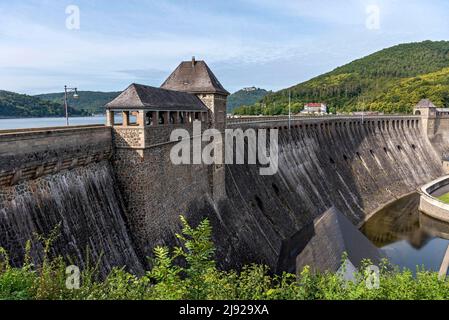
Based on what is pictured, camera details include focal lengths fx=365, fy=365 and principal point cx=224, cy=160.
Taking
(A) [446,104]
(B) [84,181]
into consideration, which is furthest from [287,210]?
(A) [446,104]

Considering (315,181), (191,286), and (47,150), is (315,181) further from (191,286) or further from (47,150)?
(191,286)

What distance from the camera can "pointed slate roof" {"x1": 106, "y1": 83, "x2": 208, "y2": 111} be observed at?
677 inches

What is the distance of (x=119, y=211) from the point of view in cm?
1720

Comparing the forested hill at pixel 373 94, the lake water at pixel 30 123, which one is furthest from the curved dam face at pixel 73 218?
the forested hill at pixel 373 94

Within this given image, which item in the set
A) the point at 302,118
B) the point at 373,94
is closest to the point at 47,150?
the point at 302,118

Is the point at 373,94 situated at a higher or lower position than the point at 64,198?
higher

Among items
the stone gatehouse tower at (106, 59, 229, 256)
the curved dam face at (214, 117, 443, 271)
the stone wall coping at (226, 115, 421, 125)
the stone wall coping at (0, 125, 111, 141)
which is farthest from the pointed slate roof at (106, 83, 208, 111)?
the stone wall coping at (226, 115, 421, 125)

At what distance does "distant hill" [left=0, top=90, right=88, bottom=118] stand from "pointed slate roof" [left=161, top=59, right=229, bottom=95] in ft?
130

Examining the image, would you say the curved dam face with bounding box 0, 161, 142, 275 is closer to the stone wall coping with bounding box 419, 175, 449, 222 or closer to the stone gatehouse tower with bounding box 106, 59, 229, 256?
the stone gatehouse tower with bounding box 106, 59, 229, 256

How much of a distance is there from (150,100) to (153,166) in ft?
10.8

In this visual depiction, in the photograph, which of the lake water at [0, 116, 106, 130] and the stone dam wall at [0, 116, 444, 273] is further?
the lake water at [0, 116, 106, 130]

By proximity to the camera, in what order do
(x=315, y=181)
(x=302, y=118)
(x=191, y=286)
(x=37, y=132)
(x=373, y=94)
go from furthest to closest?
(x=373, y=94) → (x=302, y=118) → (x=315, y=181) → (x=37, y=132) → (x=191, y=286)

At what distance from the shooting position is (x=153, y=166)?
1834 cm
